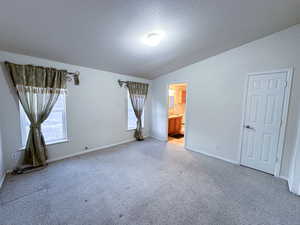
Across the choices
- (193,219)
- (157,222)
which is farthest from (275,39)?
(157,222)

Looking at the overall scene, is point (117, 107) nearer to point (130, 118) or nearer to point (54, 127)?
point (130, 118)

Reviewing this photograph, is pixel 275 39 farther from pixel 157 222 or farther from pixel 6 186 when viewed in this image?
pixel 6 186

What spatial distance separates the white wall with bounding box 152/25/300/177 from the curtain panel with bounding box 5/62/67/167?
10.5ft

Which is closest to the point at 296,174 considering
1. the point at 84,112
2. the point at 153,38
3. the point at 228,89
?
the point at 228,89

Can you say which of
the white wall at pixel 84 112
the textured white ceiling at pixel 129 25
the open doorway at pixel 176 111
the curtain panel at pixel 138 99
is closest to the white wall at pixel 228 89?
the textured white ceiling at pixel 129 25

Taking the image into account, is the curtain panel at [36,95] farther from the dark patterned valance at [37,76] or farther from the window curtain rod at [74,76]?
the window curtain rod at [74,76]

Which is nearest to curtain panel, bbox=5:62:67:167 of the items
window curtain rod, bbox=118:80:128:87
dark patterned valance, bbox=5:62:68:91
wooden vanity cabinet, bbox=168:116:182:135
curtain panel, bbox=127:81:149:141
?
dark patterned valance, bbox=5:62:68:91

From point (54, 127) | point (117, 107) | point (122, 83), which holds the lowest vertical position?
point (54, 127)

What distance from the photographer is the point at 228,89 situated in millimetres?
3072

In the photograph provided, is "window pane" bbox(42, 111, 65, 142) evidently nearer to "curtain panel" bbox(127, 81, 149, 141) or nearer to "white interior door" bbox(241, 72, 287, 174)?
"curtain panel" bbox(127, 81, 149, 141)

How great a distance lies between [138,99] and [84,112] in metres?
1.80

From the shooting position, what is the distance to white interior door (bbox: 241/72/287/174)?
248cm

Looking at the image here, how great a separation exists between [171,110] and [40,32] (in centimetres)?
498

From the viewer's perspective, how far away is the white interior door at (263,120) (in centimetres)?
248
